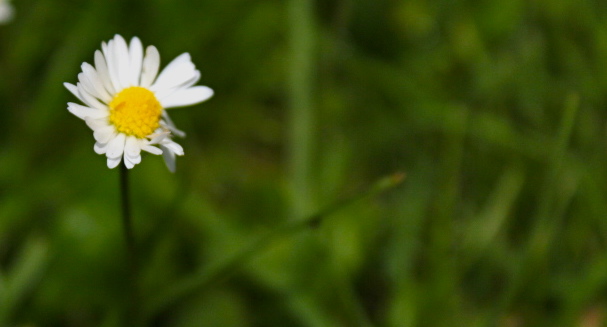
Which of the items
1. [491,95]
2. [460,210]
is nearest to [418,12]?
[491,95]

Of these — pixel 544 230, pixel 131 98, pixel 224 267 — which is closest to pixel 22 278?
pixel 224 267

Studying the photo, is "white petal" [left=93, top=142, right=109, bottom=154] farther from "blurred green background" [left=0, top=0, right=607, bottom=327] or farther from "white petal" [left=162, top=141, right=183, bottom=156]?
"blurred green background" [left=0, top=0, right=607, bottom=327]

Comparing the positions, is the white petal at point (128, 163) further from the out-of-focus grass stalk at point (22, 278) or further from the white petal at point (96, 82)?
the out-of-focus grass stalk at point (22, 278)

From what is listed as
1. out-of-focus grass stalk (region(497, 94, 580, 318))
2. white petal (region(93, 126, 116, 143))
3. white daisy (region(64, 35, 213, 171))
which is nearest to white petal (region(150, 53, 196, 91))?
white daisy (region(64, 35, 213, 171))

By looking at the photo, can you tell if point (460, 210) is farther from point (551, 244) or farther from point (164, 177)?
point (164, 177)

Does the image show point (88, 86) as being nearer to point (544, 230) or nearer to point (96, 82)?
point (96, 82)

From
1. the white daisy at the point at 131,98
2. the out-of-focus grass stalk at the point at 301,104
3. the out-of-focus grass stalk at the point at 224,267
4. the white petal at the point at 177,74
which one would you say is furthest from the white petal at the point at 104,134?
the out-of-focus grass stalk at the point at 301,104

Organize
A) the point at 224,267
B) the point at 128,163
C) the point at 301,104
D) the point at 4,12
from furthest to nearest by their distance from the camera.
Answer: the point at 301,104 < the point at 4,12 < the point at 224,267 < the point at 128,163
